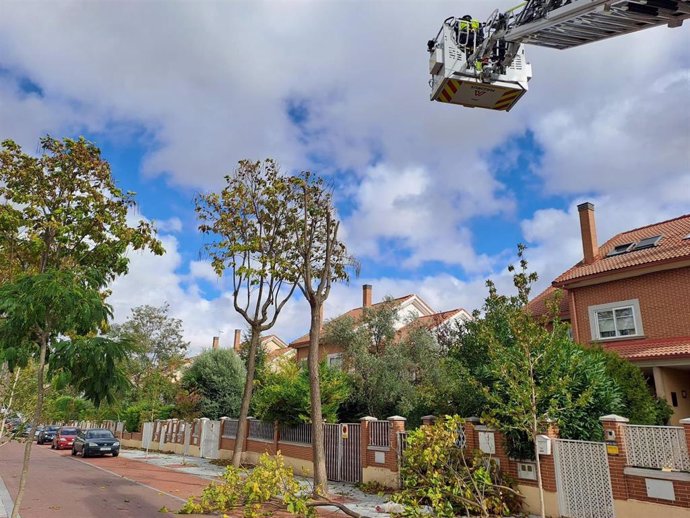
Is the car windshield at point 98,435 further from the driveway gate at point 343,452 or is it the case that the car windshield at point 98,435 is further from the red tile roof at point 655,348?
the red tile roof at point 655,348

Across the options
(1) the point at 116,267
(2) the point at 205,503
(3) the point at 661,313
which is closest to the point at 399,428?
(2) the point at 205,503

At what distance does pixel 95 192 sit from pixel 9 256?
120 inches

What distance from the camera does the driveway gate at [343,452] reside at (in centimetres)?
1617

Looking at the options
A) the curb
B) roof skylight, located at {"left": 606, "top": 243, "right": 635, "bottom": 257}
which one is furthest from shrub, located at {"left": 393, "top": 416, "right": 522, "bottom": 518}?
roof skylight, located at {"left": 606, "top": 243, "right": 635, "bottom": 257}

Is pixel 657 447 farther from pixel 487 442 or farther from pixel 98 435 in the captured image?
pixel 98 435

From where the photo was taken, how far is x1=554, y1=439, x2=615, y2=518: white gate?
992 centimetres

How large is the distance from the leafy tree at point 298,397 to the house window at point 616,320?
9.66 metres

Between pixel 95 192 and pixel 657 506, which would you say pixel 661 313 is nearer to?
pixel 657 506

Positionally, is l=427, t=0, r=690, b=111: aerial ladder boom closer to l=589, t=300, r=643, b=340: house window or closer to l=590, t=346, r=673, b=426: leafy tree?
l=590, t=346, r=673, b=426: leafy tree

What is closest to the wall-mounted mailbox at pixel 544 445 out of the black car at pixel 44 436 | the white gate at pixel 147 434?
the white gate at pixel 147 434

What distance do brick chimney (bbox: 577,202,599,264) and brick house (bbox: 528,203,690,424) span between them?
0.04 meters

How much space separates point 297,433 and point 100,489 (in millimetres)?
6827

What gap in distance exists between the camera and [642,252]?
62.4ft

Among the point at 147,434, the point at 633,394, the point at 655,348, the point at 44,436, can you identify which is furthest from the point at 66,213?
the point at 44,436
